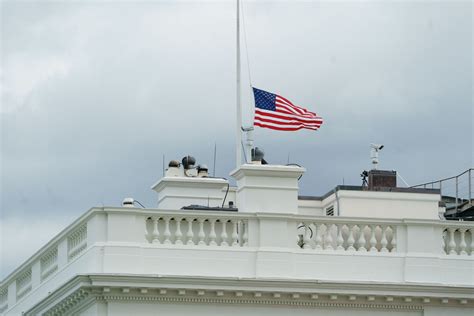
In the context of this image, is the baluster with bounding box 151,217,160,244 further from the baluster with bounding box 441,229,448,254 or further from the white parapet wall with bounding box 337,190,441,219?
the white parapet wall with bounding box 337,190,441,219

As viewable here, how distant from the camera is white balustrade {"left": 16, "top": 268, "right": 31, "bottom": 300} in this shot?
138ft

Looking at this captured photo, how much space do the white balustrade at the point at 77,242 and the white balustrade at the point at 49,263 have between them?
1242 mm

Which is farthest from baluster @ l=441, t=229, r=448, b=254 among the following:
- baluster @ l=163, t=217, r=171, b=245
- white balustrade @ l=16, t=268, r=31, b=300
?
white balustrade @ l=16, t=268, r=31, b=300

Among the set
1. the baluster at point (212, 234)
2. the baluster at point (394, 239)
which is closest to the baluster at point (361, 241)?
the baluster at point (394, 239)

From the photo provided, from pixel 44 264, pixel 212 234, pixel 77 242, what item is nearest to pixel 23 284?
pixel 44 264

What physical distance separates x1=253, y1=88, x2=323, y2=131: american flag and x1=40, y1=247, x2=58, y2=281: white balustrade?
17.8ft

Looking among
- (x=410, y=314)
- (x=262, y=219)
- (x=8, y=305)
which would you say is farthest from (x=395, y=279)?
(x=8, y=305)

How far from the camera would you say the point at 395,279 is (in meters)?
37.0

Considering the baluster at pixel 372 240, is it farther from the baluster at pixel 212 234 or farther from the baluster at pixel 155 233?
the baluster at pixel 155 233

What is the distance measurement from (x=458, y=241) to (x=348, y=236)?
2.39 meters

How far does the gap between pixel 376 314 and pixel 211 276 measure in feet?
11.8

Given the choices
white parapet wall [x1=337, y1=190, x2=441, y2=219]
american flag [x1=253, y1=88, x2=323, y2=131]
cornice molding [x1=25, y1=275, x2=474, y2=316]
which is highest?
american flag [x1=253, y1=88, x2=323, y2=131]

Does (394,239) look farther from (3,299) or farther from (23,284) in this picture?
(3,299)

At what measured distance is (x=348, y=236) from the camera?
3744cm
